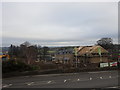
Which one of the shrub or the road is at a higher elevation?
the shrub

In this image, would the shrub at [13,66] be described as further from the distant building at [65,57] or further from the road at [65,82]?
the distant building at [65,57]

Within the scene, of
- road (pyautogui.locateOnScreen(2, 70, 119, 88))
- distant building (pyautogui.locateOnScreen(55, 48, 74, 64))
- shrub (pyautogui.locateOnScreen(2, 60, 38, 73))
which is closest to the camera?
road (pyautogui.locateOnScreen(2, 70, 119, 88))

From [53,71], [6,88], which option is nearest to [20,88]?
[6,88]

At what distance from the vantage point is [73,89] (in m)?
10.8

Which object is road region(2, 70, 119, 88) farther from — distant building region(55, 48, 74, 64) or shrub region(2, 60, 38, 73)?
distant building region(55, 48, 74, 64)

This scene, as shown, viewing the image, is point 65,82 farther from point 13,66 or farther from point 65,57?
point 65,57

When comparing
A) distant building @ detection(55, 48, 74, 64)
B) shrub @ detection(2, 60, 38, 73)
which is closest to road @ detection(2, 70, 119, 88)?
shrub @ detection(2, 60, 38, 73)

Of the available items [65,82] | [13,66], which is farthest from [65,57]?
[65,82]

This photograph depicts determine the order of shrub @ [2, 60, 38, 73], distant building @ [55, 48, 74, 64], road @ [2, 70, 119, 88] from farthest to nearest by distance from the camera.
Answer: distant building @ [55, 48, 74, 64] < shrub @ [2, 60, 38, 73] < road @ [2, 70, 119, 88]

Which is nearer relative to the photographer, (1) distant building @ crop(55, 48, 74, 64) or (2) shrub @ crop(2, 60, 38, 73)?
(2) shrub @ crop(2, 60, 38, 73)

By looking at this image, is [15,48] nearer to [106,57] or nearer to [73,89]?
[106,57]

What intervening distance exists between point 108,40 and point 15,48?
43173 millimetres

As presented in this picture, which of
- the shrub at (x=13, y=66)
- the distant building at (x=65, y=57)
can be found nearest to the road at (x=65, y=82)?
the shrub at (x=13, y=66)

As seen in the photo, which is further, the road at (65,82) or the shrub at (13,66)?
the shrub at (13,66)
